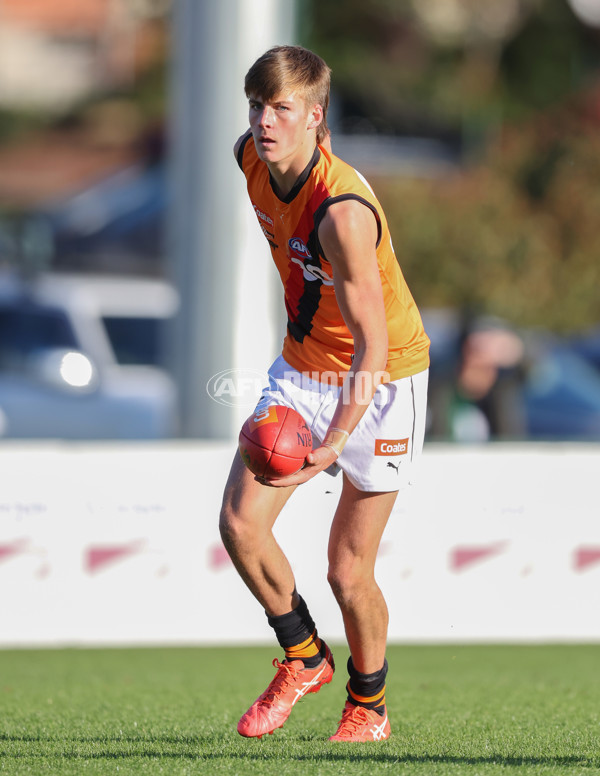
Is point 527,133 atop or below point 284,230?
below

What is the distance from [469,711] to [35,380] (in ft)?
25.1

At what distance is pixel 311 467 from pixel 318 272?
2.28 feet

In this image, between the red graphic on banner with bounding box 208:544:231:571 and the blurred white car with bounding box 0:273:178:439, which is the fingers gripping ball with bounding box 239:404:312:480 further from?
the blurred white car with bounding box 0:273:178:439

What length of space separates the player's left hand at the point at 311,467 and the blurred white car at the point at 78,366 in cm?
725

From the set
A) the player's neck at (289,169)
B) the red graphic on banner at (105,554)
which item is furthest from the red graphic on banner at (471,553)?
the player's neck at (289,169)

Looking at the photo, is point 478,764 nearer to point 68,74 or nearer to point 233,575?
point 233,575

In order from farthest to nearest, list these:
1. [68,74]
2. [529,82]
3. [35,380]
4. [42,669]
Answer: [68,74], [529,82], [35,380], [42,669]

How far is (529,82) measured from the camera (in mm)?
39656

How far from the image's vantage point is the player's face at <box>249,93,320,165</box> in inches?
182

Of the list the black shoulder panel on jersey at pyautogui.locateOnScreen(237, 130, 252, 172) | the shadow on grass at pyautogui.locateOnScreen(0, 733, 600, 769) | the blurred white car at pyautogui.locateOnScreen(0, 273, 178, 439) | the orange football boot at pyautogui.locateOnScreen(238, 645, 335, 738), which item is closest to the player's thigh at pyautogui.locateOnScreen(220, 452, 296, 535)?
the orange football boot at pyautogui.locateOnScreen(238, 645, 335, 738)

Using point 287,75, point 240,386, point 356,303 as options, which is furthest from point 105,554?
point 287,75

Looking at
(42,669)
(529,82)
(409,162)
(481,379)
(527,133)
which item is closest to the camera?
(42,669)

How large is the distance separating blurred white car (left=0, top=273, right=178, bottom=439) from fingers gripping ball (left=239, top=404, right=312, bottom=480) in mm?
7120

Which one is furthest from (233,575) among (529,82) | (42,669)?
(529,82)
